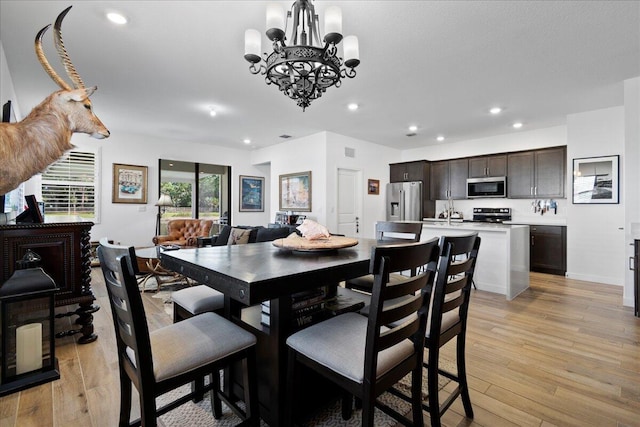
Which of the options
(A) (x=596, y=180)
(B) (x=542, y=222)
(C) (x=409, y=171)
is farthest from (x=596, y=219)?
(C) (x=409, y=171)

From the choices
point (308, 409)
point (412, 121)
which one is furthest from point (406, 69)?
point (308, 409)

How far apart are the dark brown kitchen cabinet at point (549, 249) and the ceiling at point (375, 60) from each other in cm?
189

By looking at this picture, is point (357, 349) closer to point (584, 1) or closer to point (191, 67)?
point (584, 1)

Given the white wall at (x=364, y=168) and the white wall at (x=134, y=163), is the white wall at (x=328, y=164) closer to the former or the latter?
the white wall at (x=364, y=168)

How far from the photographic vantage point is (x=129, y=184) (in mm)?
6070

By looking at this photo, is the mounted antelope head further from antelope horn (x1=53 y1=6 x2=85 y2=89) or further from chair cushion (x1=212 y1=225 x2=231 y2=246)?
chair cushion (x1=212 y1=225 x2=231 y2=246)

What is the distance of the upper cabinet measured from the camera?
6762mm

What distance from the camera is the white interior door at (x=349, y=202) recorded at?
6.26 meters

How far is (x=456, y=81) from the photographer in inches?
139

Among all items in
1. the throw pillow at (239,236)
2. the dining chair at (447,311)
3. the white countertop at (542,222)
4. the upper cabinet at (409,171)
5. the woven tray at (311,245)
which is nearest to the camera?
the dining chair at (447,311)

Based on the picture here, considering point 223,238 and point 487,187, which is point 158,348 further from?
point 487,187

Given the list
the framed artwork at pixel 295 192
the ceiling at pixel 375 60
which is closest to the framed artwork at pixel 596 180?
the ceiling at pixel 375 60

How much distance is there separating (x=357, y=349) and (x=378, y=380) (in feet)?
0.42

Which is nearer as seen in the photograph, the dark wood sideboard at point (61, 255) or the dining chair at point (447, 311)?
the dining chair at point (447, 311)
